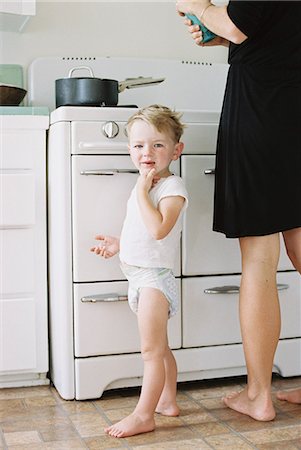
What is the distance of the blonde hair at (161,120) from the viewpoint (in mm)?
1968

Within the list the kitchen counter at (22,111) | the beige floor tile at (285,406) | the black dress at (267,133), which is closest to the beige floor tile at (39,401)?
the beige floor tile at (285,406)

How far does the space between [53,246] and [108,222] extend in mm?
205

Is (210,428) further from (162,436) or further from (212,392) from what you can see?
(212,392)

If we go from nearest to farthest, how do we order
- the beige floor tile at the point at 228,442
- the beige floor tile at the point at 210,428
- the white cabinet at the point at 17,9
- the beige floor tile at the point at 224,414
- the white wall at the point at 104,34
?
the beige floor tile at the point at 228,442
the beige floor tile at the point at 210,428
the beige floor tile at the point at 224,414
the white cabinet at the point at 17,9
the white wall at the point at 104,34

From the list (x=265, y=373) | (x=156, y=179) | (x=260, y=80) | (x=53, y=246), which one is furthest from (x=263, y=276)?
(x=53, y=246)

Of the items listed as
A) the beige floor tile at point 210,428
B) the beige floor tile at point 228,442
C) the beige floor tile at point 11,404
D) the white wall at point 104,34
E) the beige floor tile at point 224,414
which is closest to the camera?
the beige floor tile at point 228,442

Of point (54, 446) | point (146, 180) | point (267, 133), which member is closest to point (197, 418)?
point (54, 446)

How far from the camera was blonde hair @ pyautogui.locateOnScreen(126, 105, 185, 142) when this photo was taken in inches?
77.5

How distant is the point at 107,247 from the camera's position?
2.10 m

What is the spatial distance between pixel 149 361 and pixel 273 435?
1.18ft

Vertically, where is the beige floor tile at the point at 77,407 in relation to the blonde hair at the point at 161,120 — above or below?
below

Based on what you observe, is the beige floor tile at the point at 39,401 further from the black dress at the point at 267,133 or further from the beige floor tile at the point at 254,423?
the black dress at the point at 267,133

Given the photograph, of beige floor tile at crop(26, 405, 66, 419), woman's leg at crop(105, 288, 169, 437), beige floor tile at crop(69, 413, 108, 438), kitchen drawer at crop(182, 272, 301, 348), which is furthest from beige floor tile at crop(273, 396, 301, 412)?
beige floor tile at crop(26, 405, 66, 419)

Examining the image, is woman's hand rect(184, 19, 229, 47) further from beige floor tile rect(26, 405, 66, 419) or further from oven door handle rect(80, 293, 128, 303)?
beige floor tile rect(26, 405, 66, 419)
